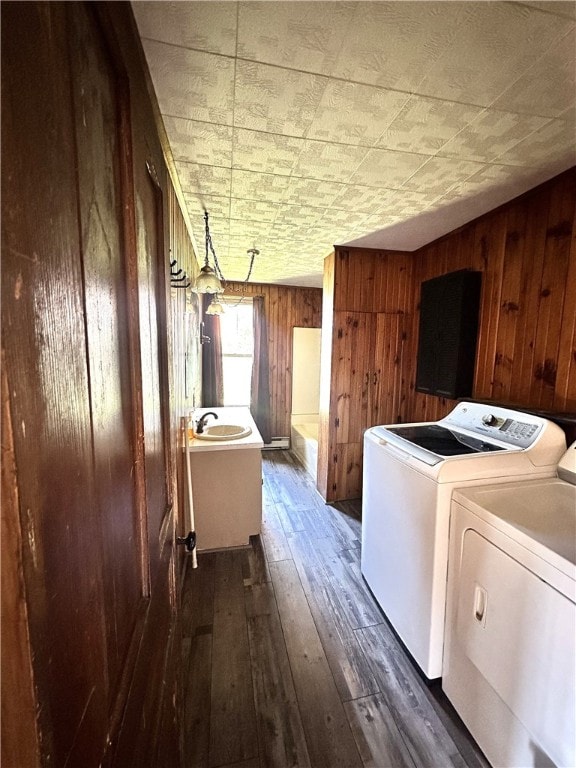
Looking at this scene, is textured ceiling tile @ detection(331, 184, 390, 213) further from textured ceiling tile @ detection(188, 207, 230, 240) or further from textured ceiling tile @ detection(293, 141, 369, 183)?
textured ceiling tile @ detection(188, 207, 230, 240)

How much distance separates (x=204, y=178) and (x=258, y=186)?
0.94 ft

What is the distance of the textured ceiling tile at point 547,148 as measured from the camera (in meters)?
1.23

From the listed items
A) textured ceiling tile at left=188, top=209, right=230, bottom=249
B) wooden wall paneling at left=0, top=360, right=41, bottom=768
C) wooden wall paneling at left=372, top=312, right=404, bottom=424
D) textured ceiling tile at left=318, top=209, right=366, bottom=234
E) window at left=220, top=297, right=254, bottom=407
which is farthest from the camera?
window at left=220, top=297, right=254, bottom=407

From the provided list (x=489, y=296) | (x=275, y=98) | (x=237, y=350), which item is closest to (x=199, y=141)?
(x=275, y=98)

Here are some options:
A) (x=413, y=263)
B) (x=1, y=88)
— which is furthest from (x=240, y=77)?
(x=413, y=263)

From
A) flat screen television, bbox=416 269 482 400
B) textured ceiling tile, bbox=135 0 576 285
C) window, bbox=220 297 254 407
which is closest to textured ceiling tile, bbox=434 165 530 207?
textured ceiling tile, bbox=135 0 576 285

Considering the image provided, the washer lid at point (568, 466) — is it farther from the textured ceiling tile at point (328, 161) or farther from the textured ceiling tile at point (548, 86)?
the textured ceiling tile at point (328, 161)

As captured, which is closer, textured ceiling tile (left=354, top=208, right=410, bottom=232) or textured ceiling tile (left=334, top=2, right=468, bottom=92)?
textured ceiling tile (left=334, top=2, right=468, bottom=92)

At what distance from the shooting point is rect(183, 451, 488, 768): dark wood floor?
1.14m

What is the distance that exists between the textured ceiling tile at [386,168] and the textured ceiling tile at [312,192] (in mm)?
131

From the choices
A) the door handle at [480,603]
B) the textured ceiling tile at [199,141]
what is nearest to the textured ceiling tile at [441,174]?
the textured ceiling tile at [199,141]

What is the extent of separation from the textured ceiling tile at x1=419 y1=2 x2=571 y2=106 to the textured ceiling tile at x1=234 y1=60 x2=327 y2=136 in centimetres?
39

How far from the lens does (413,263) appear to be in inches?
110

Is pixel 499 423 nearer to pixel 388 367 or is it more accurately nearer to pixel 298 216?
pixel 388 367
